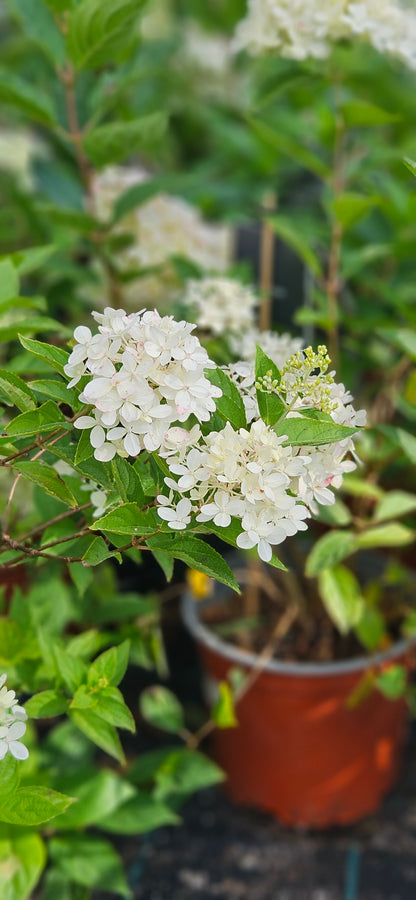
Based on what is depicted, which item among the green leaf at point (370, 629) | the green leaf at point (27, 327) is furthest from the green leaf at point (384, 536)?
the green leaf at point (27, 327)

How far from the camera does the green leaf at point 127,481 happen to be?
0.65m

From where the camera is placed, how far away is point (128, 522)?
0.65 m

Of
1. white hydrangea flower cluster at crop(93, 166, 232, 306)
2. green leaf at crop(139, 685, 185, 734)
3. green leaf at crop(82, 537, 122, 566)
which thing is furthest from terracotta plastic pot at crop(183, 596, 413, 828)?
green leaf at crop(82, 537, 122, 566)

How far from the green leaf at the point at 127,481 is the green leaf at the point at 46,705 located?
26cm

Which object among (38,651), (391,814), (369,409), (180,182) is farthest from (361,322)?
(391,814)

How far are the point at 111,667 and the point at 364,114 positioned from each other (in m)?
0.88

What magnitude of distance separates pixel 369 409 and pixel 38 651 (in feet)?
2.54

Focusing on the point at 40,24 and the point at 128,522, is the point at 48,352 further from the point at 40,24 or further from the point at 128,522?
the point at 40,24

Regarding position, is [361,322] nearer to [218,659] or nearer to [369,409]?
[369,409]

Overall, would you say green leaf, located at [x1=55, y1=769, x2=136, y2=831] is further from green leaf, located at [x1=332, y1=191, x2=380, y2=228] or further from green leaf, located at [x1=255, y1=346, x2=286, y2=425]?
green leaf, located at [x1=332, y1=191, x2=380, y2=228]

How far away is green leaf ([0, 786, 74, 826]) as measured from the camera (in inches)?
26.8

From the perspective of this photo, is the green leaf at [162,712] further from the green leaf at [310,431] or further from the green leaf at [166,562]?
the green leaf at [310,431]

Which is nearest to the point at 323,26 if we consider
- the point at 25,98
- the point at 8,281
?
the point at 25,98

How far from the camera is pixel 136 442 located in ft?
2.01
